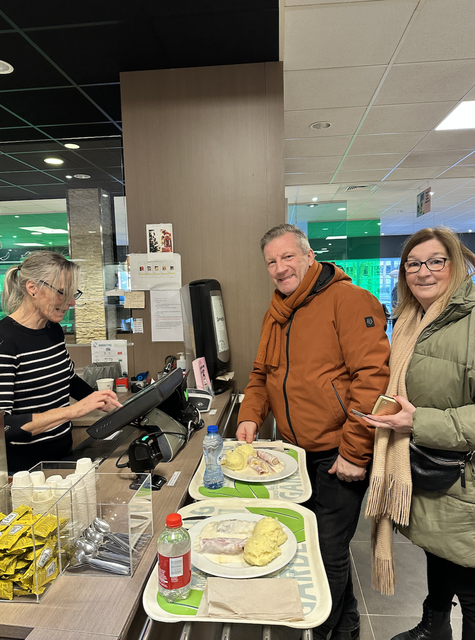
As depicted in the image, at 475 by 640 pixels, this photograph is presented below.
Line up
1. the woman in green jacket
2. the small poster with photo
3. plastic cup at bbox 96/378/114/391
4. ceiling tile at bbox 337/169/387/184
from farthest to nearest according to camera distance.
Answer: ceiling tile at bbox 337/169/387/184 < the small poster with photo < plastic cup at bbox 96/378/114/391 < the woman in green jacket

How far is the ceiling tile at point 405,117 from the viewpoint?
11.1ft

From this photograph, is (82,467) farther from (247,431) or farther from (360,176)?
(360,176)

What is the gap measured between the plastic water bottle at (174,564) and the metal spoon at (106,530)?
0.13 m

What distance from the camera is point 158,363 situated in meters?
2.90

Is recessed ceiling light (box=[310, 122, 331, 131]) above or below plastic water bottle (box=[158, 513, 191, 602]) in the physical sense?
above

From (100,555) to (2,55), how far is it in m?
2.81

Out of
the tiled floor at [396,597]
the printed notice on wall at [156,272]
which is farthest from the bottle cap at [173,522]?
the printed notice on wall at [156,272]

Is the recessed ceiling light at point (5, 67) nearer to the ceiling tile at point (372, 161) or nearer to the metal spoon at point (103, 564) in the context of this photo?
the metal spoon at point (103, 564)

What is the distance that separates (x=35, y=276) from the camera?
179cm

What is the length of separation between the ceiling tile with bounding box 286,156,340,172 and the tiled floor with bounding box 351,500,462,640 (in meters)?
3.87

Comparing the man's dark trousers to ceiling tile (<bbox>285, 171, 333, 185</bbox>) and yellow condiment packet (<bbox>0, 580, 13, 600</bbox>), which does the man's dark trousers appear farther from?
ceiling tile (<bbox>285, 171, 333, 185</bbox>)

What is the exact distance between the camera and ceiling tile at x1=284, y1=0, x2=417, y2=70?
2172mm

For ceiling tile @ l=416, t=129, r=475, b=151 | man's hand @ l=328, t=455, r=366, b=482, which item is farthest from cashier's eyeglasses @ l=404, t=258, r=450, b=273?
ceiling tile @ l=416, t=129, r=475, b=151

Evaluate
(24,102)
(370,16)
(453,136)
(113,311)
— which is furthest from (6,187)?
(453,136)
